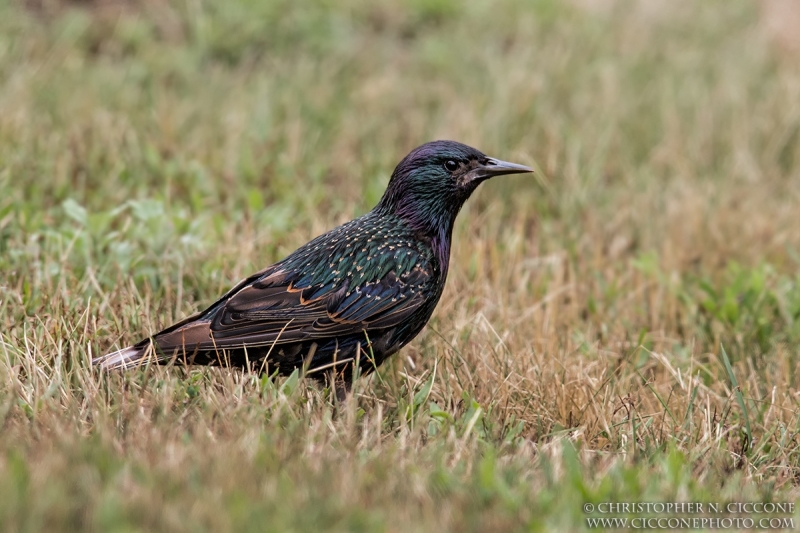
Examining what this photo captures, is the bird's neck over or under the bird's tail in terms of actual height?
over

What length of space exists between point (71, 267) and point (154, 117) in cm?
198

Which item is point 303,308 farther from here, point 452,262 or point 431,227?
point 452,262

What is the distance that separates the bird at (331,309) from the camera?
3.91m

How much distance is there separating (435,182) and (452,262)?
1135 mm

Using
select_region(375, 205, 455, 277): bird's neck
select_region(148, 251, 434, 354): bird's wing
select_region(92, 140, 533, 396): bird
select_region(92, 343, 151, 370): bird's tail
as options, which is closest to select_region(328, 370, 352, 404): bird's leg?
select_region(92, 140, 533, 396): bird

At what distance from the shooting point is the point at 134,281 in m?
4.82

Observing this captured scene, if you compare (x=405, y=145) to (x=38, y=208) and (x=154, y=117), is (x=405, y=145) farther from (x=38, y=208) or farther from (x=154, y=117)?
(x=38, y=208)

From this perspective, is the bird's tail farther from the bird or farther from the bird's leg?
the bird's leg

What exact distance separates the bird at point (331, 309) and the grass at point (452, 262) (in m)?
0.12

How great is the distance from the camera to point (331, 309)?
158 inches

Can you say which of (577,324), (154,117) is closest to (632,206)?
(577,324)

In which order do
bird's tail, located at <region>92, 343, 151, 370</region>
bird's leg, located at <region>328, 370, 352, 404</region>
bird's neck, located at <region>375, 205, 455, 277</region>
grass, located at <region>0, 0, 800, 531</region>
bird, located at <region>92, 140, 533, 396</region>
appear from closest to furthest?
grass, located at <region>0, 0, 800, 531</region> < bird's tail, located at <region>92, 343, 151, 370</region> < bird, located at <region>92, 140, 533, 396</region> < bird's leg, located at <region>328, 370, 352, 404</region> < bird's neck, located at <region>375, 205, 455, 277</region>

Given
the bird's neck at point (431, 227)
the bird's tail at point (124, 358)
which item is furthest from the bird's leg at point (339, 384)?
the bird's tail at point (124, 358)

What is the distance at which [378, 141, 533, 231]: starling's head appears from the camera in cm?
430
